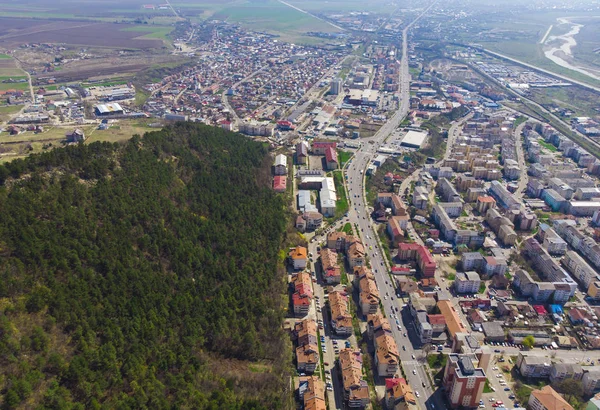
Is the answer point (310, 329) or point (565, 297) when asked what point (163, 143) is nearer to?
point (310, 329)

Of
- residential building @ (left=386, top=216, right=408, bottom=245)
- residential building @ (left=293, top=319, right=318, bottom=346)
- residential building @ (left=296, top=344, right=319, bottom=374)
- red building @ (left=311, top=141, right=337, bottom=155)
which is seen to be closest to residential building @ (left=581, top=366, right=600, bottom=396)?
A: residential building @ (left=296, top=344, right=319, bottom=374)

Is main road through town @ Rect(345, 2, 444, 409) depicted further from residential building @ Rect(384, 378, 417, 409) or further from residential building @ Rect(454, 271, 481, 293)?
residential building @ Rect(454, 271, 481, 293)

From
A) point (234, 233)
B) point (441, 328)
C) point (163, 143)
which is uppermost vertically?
point (163, 143)

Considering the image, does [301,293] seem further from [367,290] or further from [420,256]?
[420,256]

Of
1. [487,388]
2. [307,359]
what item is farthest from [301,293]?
[487,388]

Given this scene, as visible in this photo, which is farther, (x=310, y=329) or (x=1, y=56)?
(x=1, y=56)

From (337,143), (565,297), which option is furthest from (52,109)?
(565,297)
